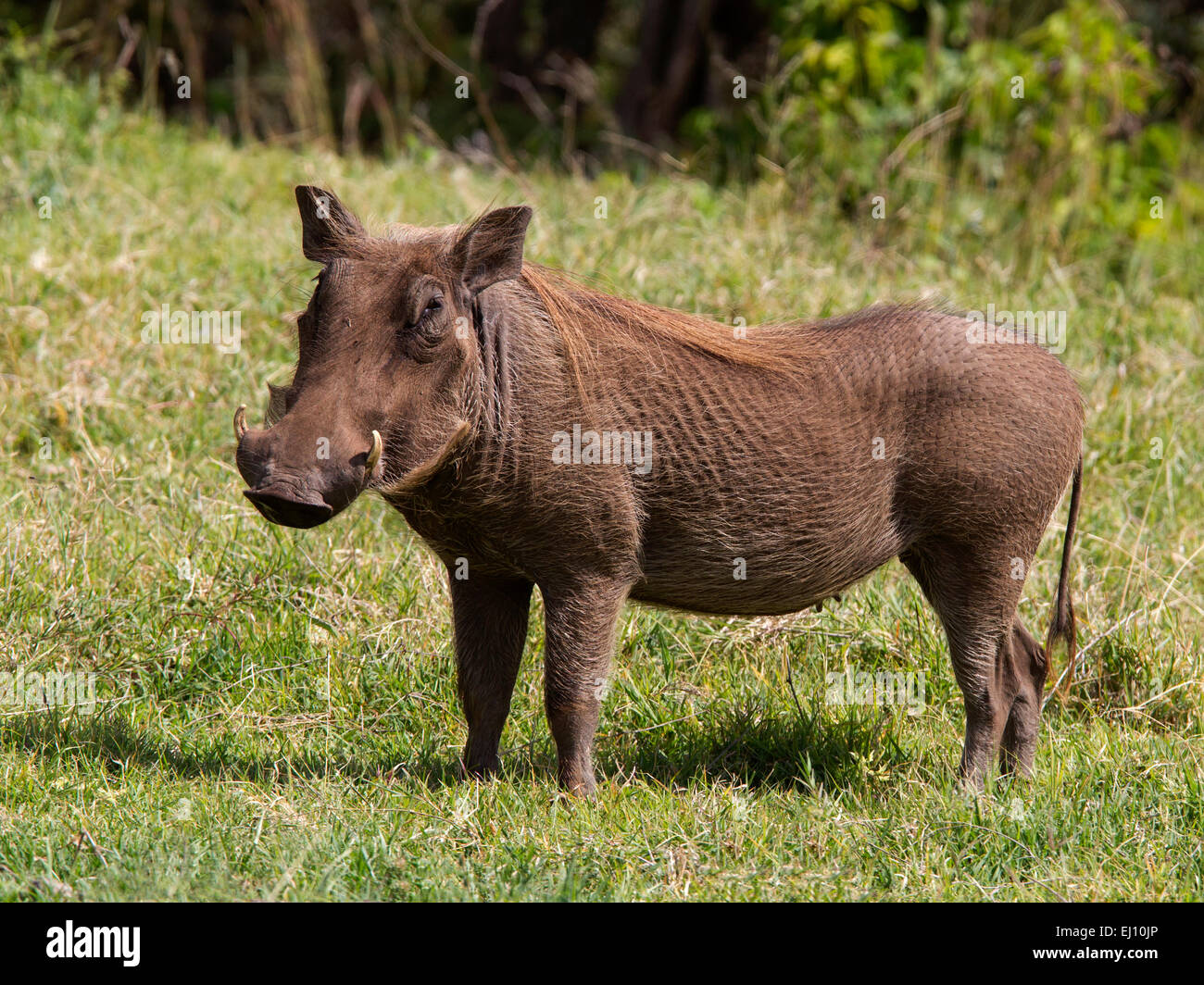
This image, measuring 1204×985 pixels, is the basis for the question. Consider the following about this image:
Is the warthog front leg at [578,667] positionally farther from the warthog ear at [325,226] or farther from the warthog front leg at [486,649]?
the warthog ear at [325,226]

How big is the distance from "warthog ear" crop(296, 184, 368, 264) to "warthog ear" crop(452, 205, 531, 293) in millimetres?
254

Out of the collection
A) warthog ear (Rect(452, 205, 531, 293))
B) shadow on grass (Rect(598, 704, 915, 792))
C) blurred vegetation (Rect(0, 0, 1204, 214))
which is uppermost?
blurred vegetation (Rect(0, 0, 1204, 214))

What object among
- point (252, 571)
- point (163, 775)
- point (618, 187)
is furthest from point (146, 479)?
point (618, 187)

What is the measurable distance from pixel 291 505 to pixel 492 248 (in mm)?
783

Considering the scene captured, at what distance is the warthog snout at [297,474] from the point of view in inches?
115

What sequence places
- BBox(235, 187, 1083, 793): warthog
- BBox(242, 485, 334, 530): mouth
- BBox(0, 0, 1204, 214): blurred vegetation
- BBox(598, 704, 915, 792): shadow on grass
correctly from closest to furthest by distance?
1. BBox(242, 485, 334, 530): mouth
2. BBox(235, 187, 1083, 793): warthog
3. BBox(598, 704, 915, 792): shadow on grass
4. BBox(0, 0, 1204, 214): blurred vegetation

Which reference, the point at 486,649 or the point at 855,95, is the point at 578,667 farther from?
the point at 855,95

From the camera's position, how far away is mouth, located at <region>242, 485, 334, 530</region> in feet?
9.50

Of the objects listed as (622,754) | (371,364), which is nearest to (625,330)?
(371,364)

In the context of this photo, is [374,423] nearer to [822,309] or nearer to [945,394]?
[945,394]

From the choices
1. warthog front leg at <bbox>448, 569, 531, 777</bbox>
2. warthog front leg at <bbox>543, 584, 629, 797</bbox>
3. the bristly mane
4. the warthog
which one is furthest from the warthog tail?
warthog front leg at <bbox>448, 569, 531, 777</bbox>

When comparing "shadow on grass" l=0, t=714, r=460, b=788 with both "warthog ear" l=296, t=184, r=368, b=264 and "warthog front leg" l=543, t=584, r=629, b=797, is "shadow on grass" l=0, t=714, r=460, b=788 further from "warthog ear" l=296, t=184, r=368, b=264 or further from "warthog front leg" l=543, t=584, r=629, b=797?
"warthog ear" l=296, t=184, r=368, b=264

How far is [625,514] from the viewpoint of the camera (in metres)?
3.49
